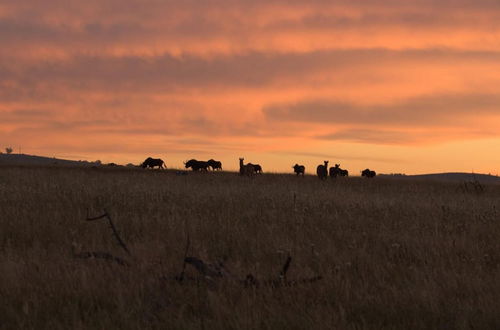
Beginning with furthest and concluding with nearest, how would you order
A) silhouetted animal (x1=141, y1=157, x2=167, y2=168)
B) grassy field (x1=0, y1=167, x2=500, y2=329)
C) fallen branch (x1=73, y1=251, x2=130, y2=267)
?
silhouetted animal (x1=141, y1=157, x2=167, y2=168)
fallen branch (x1=73, y1=251, x2=130, y2=267)
grassy field (x1=0, y1=167, x2=500, y2=329)

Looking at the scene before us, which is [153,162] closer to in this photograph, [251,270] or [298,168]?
[298,168]

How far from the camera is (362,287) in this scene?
20.3ft

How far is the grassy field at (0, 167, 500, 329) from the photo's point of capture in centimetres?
517

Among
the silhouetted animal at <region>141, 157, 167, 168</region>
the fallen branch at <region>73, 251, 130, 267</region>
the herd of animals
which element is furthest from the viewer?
the silhouetted animal at <region>141, 157, 167, 168</region>

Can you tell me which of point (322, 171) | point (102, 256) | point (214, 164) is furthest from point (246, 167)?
point (102, 256)

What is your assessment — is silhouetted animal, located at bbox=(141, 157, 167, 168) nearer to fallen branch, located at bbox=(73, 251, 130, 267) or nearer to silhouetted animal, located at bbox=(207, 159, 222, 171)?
silhouetted animal, located at bbox=(207, 159, 222, 171)

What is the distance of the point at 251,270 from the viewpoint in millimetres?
7211

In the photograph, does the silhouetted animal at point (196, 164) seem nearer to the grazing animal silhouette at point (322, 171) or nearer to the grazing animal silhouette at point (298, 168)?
the grazing animal silhouette at point (298, 168)

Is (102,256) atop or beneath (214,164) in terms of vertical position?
beneath

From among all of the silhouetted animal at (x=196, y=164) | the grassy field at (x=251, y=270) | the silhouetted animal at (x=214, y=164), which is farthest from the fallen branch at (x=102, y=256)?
the silhouetted animal at (x=214, y=164)

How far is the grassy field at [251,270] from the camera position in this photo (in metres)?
5.17

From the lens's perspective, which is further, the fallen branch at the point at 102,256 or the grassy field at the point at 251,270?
the fallen branch at the point at 102,256

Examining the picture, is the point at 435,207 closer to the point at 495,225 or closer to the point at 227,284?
the point at 495,225

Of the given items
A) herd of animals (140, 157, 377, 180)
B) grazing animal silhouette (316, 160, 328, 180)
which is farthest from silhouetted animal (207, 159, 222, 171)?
grazing animal silhouette (316, 160, 328, 180)
